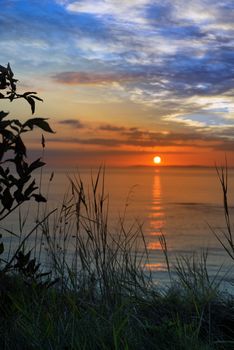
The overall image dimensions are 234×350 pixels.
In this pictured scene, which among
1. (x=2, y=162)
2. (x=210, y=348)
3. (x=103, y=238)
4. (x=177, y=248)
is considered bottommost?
(x=177, y=248)

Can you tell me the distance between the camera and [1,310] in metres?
3.87

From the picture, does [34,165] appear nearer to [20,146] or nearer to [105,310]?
[20,146]

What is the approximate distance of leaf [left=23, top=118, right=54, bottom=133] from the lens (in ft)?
12.1

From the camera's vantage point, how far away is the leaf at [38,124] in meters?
3.68

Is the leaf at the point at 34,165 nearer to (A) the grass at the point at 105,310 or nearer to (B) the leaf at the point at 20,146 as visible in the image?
(B) the leaf at the point at 20,146

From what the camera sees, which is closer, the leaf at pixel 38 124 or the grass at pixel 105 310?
the grass at pixel 105 310

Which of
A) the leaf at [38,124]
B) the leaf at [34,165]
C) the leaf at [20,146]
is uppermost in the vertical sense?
the leaf at [38,124]

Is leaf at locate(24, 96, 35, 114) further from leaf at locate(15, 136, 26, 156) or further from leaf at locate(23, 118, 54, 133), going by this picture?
leaf at locate(15, 136, 26, 156)

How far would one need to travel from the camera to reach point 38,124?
371cm

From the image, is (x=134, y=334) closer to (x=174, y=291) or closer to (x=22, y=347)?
(x=22, y=347)

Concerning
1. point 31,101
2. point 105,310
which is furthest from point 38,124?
point 105,310

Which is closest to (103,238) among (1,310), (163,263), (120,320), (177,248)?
(1,310)

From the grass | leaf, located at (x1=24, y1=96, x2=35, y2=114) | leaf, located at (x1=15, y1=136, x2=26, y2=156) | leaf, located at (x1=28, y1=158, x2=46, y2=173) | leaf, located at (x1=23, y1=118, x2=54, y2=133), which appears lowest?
the grass

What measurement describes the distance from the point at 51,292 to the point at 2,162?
1.13m
